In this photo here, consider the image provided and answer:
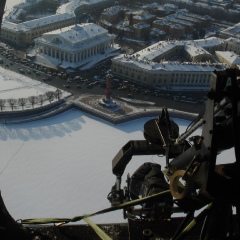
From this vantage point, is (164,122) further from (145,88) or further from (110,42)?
(110,42)

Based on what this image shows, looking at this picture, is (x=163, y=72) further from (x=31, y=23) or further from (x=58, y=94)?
(x=31, y=23)

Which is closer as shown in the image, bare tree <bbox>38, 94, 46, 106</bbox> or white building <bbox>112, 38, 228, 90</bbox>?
A: bare tree <bbox>38, 94, 46, 106</bbox>

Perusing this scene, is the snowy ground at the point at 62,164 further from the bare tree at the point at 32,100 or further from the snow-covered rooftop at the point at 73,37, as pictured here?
the snow-covered rooftop at the point at 73,37

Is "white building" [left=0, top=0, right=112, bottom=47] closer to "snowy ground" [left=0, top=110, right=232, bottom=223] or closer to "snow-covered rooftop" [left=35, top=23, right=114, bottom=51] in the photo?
"snow-covered rooftop" [left=35, top=23, right=114, bottom=51]

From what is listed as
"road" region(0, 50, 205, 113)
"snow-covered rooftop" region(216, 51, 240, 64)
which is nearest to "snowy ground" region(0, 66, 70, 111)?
"road" region(0, 50, 205, 113)

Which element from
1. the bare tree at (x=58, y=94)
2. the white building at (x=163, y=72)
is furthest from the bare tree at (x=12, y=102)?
the white building at (x=163, y=72)

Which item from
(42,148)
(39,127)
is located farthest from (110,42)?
(42,148)

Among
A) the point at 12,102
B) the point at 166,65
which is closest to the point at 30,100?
the point at 12,102
